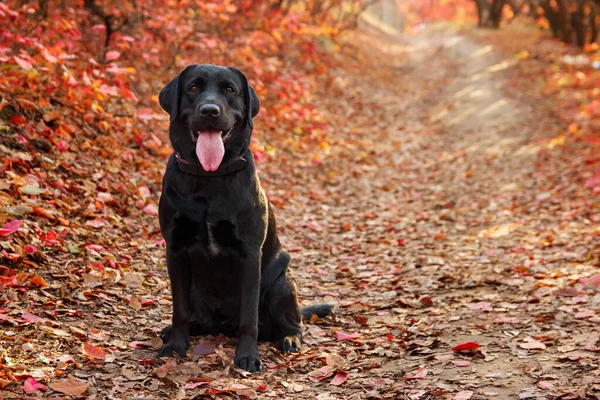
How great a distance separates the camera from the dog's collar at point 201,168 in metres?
3.90

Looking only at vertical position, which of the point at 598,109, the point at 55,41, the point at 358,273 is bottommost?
the point at 358,273

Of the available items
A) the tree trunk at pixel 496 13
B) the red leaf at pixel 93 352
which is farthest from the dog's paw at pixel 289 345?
the tree trunk at pixel 496 13

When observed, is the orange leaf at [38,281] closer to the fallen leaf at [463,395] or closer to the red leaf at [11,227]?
the red leaf at [11,227]

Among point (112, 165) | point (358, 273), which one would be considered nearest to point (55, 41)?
point (112, 165)

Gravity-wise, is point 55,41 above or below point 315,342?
above

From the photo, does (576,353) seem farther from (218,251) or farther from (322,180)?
(322,180)

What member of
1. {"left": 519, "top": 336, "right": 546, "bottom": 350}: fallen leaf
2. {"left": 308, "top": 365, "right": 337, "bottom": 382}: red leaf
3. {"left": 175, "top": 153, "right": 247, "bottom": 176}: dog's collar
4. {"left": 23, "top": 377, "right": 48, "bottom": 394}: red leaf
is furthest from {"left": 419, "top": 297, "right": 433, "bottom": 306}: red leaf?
{"left": 23, "top": 377, "right": 48, "bottom": 394}: red leaf

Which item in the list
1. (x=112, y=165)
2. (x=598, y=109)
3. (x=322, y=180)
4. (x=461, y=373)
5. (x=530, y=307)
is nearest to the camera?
(x=461, y=373)

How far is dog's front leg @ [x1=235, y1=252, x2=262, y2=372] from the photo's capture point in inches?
156

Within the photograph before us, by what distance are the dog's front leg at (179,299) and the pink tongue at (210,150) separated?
1.96 feet

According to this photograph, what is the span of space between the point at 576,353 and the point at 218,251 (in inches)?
99.0

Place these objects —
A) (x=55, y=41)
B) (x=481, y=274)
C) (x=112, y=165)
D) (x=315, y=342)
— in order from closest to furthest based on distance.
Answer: (x=315, y=342) < (x=481, y=274) < (x=112, y=165) < (x=55, y=41)

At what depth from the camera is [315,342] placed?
4594 millimetres

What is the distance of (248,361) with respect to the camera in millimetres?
3973
